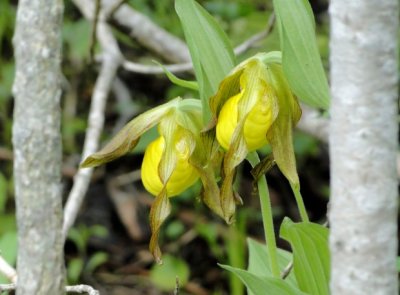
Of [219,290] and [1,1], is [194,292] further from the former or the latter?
[1,1]

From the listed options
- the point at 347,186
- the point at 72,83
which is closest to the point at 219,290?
the point at 72,83

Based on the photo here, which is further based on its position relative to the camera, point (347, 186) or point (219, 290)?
point (219, 290)

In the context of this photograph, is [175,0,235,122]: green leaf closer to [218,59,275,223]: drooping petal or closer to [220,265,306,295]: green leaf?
[218,59,275,223]: drooping petal

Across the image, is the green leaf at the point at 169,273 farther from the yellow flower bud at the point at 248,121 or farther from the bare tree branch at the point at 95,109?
the yellow flower bud at the point at 248,121

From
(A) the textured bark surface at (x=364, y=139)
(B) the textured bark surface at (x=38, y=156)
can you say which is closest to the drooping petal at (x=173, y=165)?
(B) the textured bark surface at (x=38, y=156)

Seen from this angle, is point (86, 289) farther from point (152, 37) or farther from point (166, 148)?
point (152, 37)

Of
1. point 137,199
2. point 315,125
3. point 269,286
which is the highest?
point 269,286

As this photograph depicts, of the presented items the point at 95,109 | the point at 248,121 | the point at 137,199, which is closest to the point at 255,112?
the point at 248,121
